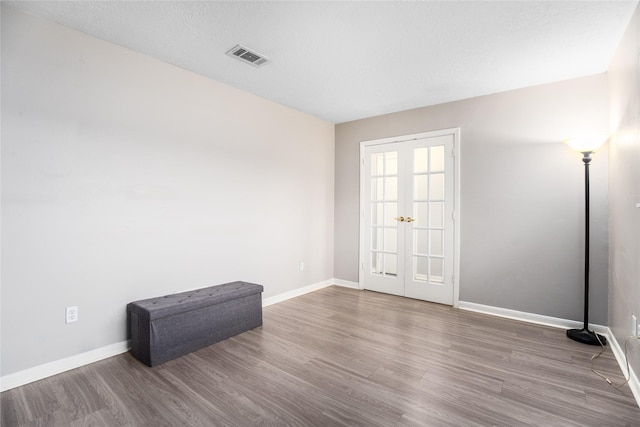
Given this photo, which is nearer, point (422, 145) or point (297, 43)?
point (297, 43)

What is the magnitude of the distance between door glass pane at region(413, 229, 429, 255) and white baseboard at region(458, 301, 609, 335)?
0.78m

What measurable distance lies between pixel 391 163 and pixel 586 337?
2.84 m

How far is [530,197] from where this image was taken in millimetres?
3340

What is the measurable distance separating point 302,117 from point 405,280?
2698 millimetres

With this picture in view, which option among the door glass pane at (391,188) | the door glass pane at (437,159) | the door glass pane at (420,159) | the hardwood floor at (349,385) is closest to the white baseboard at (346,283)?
the door glass pane at (391,188)

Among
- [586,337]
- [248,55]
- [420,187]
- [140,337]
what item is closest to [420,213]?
[420,187]

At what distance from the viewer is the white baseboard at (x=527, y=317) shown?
3.06 metres

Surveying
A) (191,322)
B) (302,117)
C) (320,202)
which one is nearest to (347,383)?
(191,322)

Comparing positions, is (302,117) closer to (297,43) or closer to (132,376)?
(297,43)

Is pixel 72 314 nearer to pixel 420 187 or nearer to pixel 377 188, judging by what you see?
pixel 377 188

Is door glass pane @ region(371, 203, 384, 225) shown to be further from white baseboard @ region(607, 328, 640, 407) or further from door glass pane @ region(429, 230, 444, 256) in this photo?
white baseboard @ region(607, 328, 640, 407)

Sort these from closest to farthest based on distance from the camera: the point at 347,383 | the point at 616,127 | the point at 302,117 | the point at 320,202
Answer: the point at 347,383
the point at 616,127
the point at 302,117
the point at 320,202

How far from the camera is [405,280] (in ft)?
13.9

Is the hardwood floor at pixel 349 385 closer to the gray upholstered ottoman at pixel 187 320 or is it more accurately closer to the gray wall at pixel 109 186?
the gray upholstered ottoman at pixel 187 320
